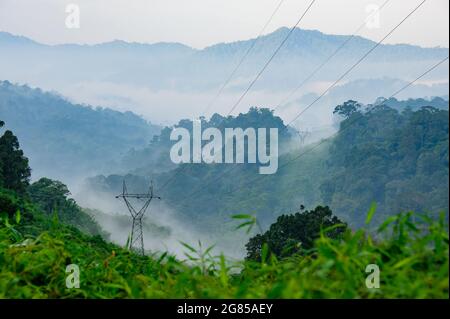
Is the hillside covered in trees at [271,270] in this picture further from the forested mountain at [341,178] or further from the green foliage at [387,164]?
the green foliage at [387,164]

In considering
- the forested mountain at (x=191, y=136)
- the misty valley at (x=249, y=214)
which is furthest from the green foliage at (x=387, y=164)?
the forested mountain at (x=191, y=136)

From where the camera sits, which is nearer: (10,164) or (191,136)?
(10,164)

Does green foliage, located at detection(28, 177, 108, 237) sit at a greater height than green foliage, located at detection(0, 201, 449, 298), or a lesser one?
greater

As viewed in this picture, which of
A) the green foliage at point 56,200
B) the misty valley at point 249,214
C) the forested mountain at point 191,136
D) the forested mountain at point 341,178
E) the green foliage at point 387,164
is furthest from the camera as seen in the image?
the forested mountain at point 191,136

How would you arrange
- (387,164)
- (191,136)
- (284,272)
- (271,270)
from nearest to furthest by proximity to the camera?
(284,272) < (271,270) < (387,164) < (191,136)

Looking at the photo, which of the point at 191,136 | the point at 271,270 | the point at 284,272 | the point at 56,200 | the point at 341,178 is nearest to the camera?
the point at 284,272

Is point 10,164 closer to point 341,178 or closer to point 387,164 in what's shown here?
point 387,164

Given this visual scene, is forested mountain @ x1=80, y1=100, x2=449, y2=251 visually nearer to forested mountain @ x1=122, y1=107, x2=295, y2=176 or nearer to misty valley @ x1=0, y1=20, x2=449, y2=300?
misty valley @ x1=0, y1=20, x2=449, y2=300

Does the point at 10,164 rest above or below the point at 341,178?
below

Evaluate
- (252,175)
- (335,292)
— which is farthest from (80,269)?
(252,175)

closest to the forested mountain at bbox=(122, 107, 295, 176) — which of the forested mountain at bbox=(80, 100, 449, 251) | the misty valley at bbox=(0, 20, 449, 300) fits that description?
the misty valley at bbox=(0, 20, 449, 300)

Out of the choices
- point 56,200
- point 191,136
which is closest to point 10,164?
point 56,200
